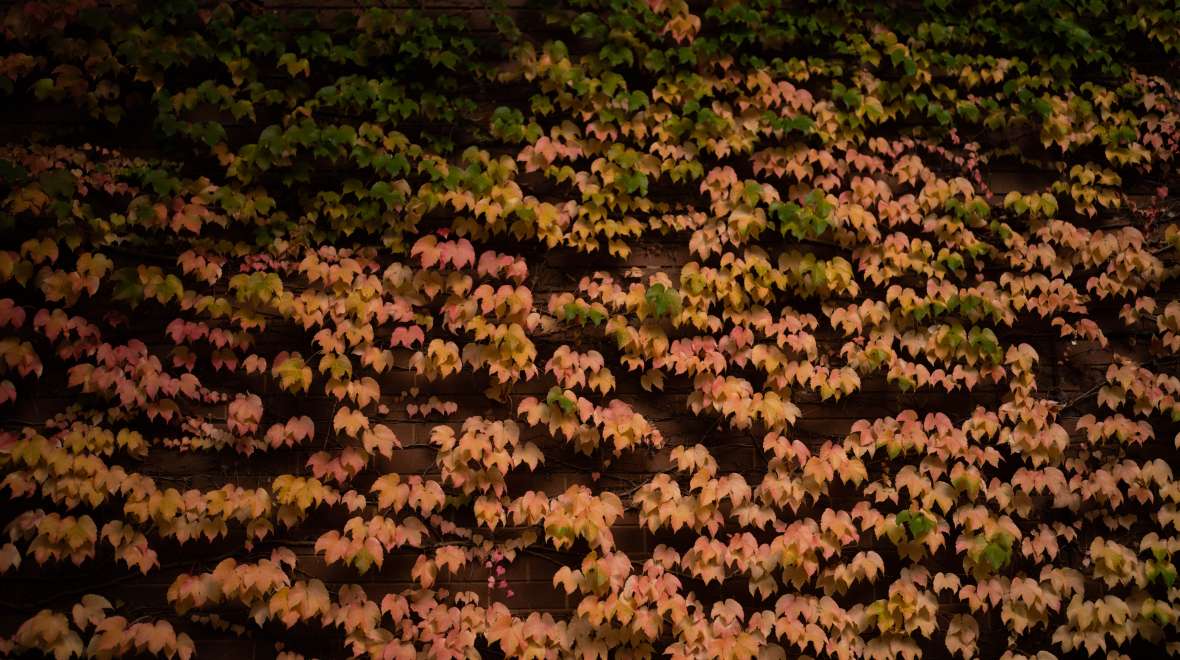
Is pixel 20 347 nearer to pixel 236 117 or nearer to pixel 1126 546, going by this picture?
pixel 236 117

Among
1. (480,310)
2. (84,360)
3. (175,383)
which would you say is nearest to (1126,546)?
(480,310)

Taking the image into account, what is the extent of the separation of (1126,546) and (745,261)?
2304 millimetres

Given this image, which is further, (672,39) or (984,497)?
(672,39)

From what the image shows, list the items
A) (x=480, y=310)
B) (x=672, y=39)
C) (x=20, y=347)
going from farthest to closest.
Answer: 1. (x=672, y=39)
2. (x=480, y=310)
3. (x=20, y=347)

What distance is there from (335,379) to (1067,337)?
361 centimetres

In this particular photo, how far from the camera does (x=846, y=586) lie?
13.3 feet

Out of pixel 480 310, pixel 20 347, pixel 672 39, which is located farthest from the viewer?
pixel 672 39

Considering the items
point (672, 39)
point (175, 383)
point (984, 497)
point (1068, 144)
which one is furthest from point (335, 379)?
point (1068, 144)

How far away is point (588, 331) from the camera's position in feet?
13.9

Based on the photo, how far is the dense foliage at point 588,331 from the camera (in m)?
3.96

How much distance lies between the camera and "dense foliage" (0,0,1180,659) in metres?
3.96

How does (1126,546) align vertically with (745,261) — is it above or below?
below

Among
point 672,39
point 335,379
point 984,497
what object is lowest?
point 984,497

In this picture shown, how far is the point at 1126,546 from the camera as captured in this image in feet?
13.8
